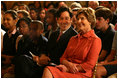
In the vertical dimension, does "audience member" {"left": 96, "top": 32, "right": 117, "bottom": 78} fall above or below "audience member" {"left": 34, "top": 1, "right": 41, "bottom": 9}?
below

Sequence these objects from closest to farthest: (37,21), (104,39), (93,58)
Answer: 1. (93,58)
2. (104,39)
3. (37,21)

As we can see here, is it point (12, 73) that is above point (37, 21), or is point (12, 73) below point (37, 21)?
below

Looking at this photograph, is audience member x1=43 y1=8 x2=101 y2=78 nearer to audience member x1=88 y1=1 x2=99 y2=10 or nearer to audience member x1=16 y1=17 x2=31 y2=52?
audience member x1=88 y1=1 x2=99 y2=10

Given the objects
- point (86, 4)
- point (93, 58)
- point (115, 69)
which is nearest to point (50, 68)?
point (93, 58)

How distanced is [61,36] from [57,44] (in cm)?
11

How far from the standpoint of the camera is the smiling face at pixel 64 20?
2.30 m

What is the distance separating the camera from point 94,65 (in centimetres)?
211

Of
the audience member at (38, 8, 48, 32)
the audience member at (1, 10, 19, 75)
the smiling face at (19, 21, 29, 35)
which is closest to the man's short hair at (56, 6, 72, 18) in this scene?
the audience member at (38, 8, 48, 32)

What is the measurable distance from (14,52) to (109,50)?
3.84 feet

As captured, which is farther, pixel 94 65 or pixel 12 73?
pixel 12 73

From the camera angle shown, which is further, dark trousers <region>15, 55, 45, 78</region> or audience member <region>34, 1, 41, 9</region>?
audience member <region>34, 1, 41, 9</region>

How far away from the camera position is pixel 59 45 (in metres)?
2.35

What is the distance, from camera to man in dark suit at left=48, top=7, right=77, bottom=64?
2297mm

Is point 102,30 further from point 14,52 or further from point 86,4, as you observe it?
point 14,52
